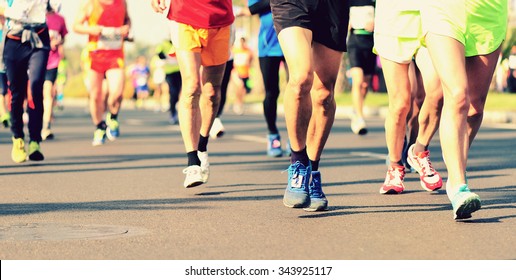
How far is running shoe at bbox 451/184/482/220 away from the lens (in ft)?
24.0

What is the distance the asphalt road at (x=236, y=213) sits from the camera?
6.48 m

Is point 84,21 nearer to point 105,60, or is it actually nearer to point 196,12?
point 105,60

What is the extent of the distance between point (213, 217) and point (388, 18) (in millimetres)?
1959

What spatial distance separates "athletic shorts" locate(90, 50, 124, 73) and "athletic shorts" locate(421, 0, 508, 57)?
856 centimetres

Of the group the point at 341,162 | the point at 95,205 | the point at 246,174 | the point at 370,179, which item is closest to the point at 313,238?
the point at 95,205

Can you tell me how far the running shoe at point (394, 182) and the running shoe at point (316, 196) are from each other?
3.82 ft

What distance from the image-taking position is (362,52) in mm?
15117

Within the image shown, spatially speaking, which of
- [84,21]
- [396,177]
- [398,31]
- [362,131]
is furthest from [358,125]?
[398,31]

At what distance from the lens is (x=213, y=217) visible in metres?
7.95

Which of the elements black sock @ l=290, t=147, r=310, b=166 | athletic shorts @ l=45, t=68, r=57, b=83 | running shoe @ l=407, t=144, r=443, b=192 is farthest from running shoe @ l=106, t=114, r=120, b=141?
black sock @ l=290, t=147, r=310, b=166

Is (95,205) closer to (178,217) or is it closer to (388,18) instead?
(178,217)

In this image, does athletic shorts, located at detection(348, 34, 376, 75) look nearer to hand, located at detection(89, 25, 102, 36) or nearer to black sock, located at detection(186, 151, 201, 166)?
hand, located at detection(89, 25, 102, 36)

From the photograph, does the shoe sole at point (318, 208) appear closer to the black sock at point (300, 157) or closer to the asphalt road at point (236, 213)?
the asphalt road at point (236, 213)

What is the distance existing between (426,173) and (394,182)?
0.28 m
